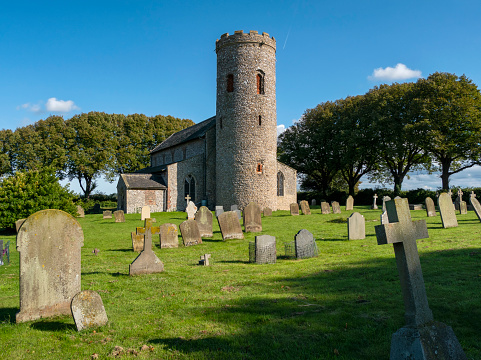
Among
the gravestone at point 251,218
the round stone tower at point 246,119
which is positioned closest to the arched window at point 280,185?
the round stone tower at point 246,119

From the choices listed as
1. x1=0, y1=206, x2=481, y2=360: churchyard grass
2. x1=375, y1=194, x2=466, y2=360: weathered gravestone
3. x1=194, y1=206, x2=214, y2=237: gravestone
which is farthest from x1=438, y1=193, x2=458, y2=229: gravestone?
x1=375, y1=194, x2=466, y2=360: weathered gravestone

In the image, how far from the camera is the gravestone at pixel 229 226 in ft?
44.0

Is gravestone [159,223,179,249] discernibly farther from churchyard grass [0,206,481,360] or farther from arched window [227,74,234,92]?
arched window [227,74,234,92]

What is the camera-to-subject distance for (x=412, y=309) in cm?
342

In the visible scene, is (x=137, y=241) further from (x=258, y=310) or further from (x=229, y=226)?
(x=258, y=310)

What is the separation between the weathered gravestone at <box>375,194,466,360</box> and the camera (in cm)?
322

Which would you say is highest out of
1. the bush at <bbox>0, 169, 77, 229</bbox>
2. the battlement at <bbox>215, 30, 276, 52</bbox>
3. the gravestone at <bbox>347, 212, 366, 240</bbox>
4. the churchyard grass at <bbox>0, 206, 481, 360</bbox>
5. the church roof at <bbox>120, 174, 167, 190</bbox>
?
the battlement at <bbox>215, 30, 276, 52</bbox>

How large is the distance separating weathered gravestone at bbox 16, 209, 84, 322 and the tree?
103ft

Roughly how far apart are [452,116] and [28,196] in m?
32.3

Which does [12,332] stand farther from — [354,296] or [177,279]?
[354,296]

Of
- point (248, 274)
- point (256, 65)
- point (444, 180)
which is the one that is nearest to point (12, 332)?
point (248, 274)

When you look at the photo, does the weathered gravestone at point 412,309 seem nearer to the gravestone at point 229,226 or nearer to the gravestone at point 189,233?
the gravestone at point 189,233

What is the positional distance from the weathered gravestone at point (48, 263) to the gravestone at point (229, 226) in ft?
26.6

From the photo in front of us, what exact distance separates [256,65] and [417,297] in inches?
1094
